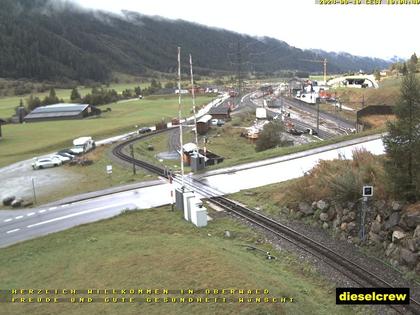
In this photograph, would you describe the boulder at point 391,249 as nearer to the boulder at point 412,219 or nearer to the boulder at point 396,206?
the boulder at point 412,219

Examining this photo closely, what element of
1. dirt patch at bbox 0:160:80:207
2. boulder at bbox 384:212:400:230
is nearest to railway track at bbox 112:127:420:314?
boulder at bbox 384:212:400:230

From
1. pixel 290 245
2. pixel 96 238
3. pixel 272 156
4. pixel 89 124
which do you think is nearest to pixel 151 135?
pixel 89 124

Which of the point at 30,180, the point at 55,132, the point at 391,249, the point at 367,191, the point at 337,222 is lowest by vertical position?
the point at 30,180

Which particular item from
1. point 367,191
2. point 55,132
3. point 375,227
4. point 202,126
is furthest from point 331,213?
point 55,132

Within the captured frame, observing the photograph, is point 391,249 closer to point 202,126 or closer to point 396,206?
point 396,206

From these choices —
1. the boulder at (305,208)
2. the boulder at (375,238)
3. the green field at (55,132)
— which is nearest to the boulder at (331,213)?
the boulder at (305,208)

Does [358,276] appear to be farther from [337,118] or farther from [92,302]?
[337,118]
